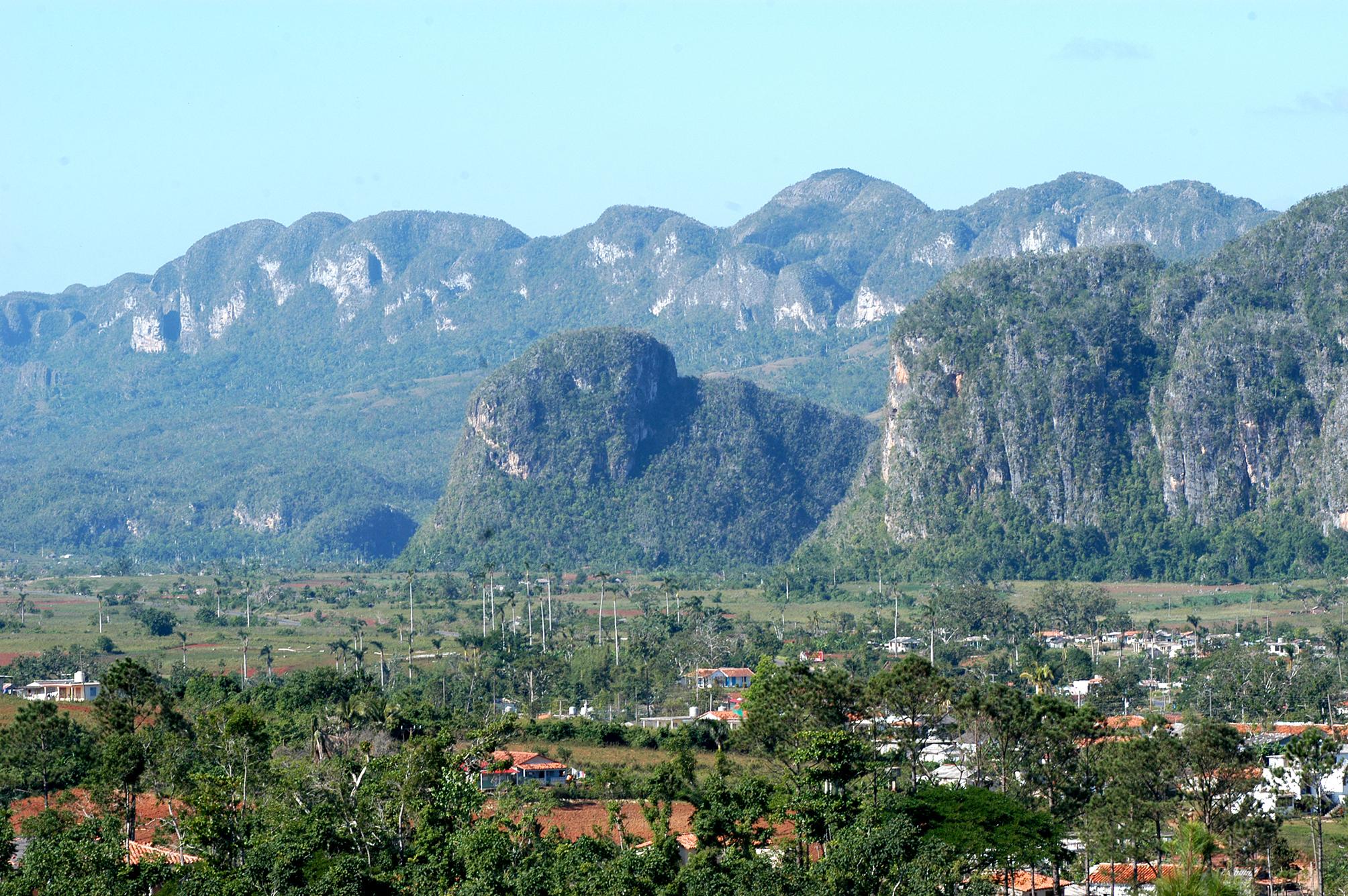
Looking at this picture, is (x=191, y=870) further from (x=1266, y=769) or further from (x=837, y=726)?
(x=1266, y=769)

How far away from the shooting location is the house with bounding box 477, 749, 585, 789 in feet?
215

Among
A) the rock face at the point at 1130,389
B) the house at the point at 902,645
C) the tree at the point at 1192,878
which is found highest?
the rock face at the point at 1130,389

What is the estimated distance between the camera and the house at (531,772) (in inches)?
2584

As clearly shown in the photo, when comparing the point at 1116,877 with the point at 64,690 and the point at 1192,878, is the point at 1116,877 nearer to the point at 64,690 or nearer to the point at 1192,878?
the point at 1192,878

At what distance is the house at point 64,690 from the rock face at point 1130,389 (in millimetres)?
96073

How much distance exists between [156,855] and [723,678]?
2294 inches

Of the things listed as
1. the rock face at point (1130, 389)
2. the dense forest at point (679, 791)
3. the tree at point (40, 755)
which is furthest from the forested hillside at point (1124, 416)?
the tree at point (40, 755)

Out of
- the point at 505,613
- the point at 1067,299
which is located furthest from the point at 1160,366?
the point at 505,613

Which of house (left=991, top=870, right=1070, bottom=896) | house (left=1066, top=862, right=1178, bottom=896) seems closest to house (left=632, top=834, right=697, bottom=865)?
house (left=991, top=870, right=1070, bottom=896)

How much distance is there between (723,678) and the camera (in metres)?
102

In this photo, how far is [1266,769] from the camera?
221 ft

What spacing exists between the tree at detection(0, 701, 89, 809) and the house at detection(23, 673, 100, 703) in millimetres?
27647

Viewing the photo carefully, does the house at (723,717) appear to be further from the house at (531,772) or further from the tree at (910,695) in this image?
the tree at (910,695)

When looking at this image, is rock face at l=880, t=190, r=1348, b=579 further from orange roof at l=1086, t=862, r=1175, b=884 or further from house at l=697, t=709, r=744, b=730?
orange roof at l=1086, t=862, r=1175, b=884
